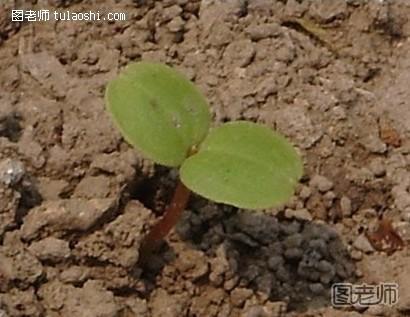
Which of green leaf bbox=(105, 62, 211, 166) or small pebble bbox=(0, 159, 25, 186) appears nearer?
green leaf bbox=(105, 62, 211, 166)

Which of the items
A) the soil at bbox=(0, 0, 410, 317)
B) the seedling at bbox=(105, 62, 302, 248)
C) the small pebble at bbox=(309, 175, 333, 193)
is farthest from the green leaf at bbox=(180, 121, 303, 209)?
the small pebble at bbox=(309, 175, 333, 193)

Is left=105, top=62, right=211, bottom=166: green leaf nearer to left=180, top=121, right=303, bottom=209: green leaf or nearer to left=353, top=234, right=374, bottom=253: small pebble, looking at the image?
left=180, top=121, right=303, bottom=209: green leaf

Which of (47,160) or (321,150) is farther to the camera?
(321,150)

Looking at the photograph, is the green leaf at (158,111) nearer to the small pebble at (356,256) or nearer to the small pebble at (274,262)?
the small pebble at (274,262)

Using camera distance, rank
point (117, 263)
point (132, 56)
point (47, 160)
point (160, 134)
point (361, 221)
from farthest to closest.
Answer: point (132, 56)
point (361, 221)
point (47, 160)
point (117, 263)
point (160, 134)

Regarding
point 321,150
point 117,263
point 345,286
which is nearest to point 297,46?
point 321,150

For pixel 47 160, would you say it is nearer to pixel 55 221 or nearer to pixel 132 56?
pixel 55 221

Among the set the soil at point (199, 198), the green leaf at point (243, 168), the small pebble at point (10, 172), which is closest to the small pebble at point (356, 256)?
the soil at point (199, 198)

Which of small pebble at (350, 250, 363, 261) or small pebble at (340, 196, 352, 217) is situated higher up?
small pebble at (340, 196, 352, 217)
